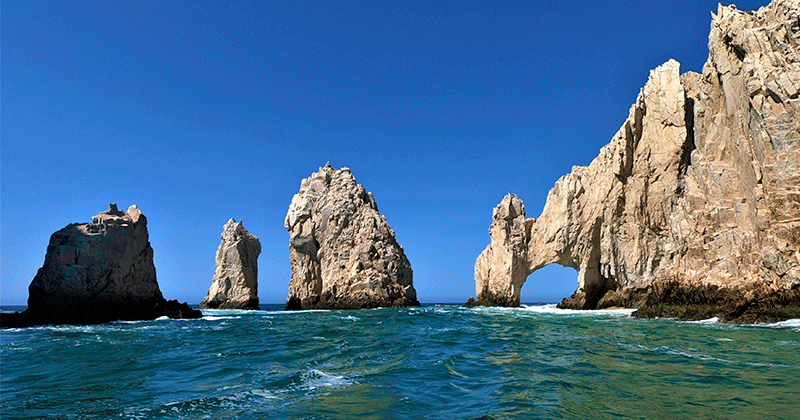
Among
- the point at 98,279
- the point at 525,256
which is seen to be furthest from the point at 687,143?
the point at 98,279

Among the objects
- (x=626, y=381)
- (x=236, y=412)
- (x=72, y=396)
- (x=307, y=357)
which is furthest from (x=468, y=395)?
(x=72, y=396)

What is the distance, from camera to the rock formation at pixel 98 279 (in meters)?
31.5

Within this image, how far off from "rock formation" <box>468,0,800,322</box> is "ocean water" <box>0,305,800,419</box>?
1033 cm

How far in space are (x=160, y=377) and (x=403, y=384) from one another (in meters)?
6.04

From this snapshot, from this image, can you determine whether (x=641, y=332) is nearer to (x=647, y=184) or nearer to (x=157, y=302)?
(x=647, y=184)

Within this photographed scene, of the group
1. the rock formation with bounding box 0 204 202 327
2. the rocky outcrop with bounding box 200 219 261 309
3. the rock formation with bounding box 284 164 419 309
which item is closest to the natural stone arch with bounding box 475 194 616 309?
the rock formation with bounding box 284 164 419 309

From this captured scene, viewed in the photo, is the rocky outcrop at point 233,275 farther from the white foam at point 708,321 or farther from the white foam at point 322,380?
the white foam at point 322,380

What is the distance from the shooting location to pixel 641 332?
19.1 metres

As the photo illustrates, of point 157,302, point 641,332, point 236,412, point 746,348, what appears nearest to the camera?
point 236,412

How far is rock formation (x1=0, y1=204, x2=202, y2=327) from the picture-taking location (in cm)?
3150

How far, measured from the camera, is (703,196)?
32.2 m

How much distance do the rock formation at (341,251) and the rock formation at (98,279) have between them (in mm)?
18660

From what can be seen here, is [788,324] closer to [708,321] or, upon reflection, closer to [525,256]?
[708,321]

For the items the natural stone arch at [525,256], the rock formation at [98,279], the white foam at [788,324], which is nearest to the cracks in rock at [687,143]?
the natural stone arch at [525,256]
